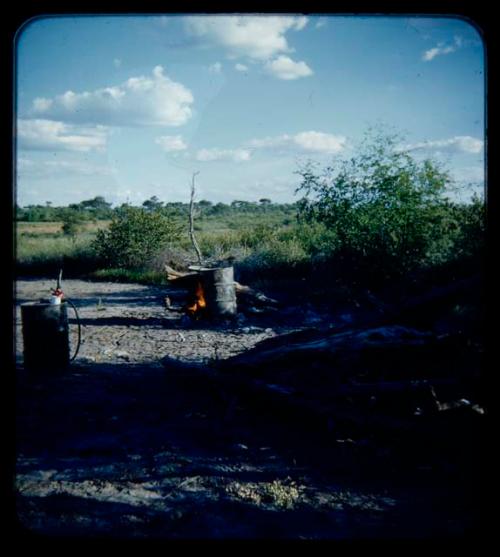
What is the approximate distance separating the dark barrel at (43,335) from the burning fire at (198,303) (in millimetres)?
4093

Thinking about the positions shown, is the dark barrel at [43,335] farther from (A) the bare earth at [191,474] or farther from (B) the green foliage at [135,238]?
(B) the green foliage at [135,238]

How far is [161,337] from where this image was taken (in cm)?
862

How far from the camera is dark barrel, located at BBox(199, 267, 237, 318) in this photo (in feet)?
32.8

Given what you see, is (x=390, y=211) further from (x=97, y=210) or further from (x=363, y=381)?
(x=97, y=210)

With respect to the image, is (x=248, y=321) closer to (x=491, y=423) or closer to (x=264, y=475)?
(x=264, y=475)

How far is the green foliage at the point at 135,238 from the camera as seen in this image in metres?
18.9

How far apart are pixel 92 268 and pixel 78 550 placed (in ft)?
59.9

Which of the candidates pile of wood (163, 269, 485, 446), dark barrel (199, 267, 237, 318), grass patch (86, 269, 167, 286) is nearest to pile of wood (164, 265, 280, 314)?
dark barrel (199, 267, 237, 318)

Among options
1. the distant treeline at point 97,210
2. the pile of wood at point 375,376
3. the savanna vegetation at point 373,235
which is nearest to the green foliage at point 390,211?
the savanna vegetation at point 373,235

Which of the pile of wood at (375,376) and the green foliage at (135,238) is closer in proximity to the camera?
the pile of wood at (375,376)

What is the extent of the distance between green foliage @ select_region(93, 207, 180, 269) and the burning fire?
29.2 ft

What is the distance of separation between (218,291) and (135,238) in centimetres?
1026

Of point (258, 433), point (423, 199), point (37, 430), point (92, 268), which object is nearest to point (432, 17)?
point (258, 433)

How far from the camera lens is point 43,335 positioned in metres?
6.07
